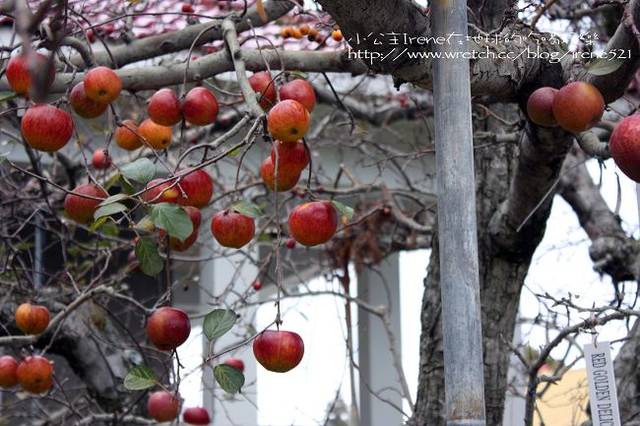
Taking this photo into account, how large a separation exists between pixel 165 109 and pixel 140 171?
30cm

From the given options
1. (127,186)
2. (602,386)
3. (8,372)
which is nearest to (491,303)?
(602,386)

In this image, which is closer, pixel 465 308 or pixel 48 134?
pixel 465 308

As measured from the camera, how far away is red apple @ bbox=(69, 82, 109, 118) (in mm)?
1980

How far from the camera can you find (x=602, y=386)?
193 centimetres

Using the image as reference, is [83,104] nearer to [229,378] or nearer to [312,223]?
[312,223]

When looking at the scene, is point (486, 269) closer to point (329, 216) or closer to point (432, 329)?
point (432, 329)

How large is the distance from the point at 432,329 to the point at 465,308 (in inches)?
63.1

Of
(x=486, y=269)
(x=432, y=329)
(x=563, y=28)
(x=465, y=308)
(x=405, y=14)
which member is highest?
(x=563, y=28)

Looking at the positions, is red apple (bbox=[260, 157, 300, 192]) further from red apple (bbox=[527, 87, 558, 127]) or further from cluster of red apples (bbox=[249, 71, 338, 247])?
red apple (bbox=[527, 87, 558, 127])

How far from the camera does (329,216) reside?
180cm

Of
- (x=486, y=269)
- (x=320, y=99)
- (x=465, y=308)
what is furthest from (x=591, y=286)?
(x=465, y=308)

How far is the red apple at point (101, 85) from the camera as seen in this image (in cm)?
193

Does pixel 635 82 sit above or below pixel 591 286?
above

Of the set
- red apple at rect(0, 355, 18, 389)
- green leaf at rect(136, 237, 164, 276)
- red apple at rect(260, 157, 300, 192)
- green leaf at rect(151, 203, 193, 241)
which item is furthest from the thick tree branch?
red apple at rect(0, 355, 18, 389)
